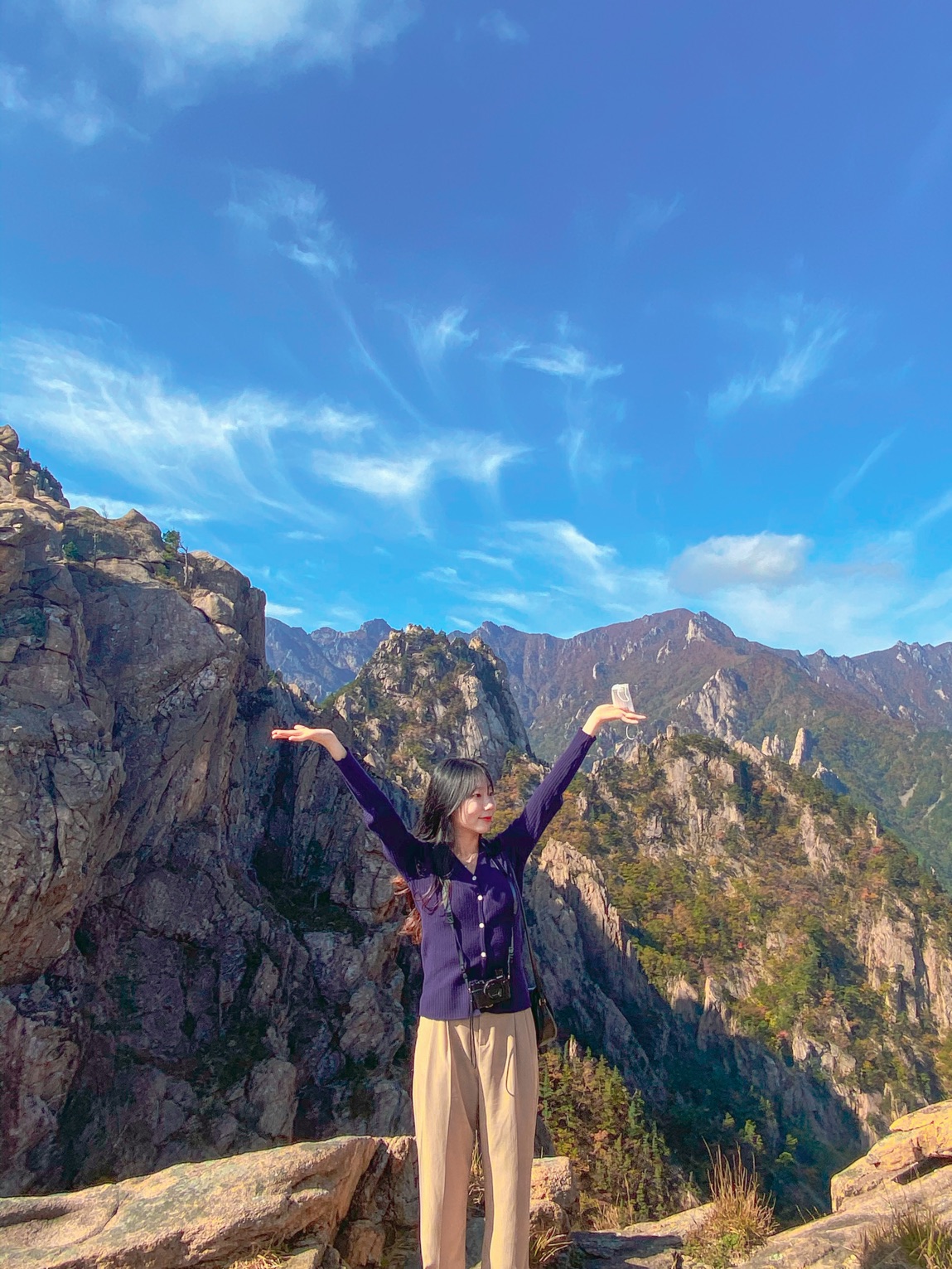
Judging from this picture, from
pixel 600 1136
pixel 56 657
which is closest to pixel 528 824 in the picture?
pixel 56 657

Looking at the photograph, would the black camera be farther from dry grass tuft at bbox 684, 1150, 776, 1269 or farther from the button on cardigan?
dry grass tuft at bbox 684, 1150, 776, 1269

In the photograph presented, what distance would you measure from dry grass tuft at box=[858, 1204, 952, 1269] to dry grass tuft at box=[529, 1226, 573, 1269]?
7.75ft

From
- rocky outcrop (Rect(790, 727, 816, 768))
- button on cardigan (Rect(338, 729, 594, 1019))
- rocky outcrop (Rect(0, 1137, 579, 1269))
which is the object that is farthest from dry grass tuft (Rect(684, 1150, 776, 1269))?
rocky outcrop (Rect(790, 727, 816, 768))

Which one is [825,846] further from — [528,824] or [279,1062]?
[528,824]

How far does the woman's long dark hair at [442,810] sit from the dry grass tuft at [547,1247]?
3147 mm

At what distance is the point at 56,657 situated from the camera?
73.6 ft

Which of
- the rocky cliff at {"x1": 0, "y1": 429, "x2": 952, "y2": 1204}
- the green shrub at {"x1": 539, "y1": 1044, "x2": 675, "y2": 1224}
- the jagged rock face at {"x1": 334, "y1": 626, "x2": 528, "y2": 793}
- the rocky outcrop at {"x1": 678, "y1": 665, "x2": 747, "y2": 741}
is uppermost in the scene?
the rocky outcrop at {"x1": 678, "y1": 665, "x2": 747, "y2": 741}

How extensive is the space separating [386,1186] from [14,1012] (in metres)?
18.2

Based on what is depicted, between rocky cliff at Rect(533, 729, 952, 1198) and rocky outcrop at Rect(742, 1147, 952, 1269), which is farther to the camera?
rocky cliff at Rect(533, 729, 952, 1198)

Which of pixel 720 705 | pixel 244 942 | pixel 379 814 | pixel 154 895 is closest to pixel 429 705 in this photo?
pixel 244 942

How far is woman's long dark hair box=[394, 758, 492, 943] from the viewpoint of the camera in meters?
4.20

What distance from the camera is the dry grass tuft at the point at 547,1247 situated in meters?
5.27

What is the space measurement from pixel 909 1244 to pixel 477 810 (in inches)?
146

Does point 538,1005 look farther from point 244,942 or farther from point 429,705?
point 429,705
